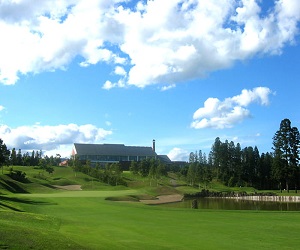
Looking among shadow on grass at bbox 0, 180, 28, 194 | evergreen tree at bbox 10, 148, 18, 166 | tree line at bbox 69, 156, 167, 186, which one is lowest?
shadow on grass at bbox 0, 180, 28, 194

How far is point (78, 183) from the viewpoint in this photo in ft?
359

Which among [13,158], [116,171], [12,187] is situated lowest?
[12,187]

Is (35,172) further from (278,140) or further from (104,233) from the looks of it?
(104,233)

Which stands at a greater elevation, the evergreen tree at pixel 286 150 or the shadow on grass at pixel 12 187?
the evergreen tree at pixel 286 150

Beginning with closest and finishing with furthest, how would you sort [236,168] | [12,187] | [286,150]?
[12,187] < [286,150] < [236,168]

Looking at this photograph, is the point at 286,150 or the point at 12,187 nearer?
the point at 12,187

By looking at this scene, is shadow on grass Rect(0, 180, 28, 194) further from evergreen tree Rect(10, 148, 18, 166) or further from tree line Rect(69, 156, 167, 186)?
evergreen tree Rect(10, 148, 18, 166)

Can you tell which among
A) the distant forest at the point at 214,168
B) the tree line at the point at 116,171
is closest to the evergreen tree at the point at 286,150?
the distant forest at the point at 214,168

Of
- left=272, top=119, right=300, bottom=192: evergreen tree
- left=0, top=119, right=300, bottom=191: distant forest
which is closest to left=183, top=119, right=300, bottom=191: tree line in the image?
left=0, top=119, right=300, bottom=191: distant forest

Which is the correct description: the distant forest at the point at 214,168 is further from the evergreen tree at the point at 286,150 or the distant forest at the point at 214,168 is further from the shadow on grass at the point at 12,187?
the shadow on grass at the point at 12,187

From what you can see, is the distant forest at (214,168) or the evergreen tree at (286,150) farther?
the distant forest at (214,168)

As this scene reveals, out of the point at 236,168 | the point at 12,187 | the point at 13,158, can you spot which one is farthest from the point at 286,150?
the point at 13,158

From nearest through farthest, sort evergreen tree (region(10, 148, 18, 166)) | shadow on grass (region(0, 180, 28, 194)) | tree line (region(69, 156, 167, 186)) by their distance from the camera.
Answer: shadow on grass (region(0, 180, 28, 194)) → tree line (region(69, 156, 167, 186)) → evergreen tree (region(10, 148, 18, 166))

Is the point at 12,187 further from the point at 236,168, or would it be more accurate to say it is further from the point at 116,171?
the point at 236,168
